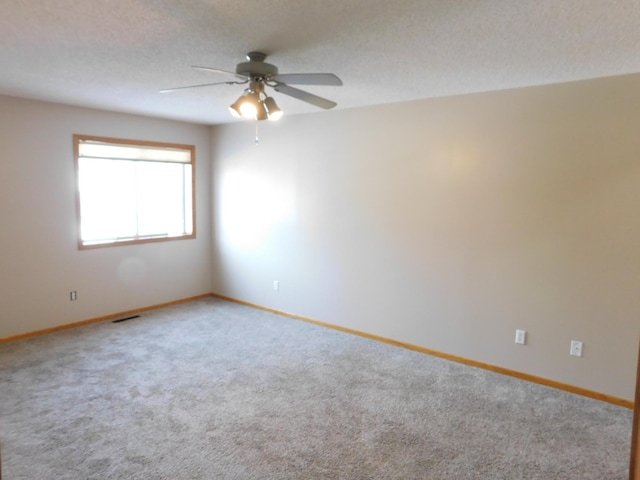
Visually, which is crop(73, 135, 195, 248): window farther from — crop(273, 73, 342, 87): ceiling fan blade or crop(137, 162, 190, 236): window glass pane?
crop(273, 73, 342, 87): ceiling fan blade

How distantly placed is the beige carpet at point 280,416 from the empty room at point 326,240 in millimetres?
21

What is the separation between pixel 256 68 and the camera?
252 cm

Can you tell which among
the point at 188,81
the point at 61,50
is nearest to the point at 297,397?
the point at 188,81

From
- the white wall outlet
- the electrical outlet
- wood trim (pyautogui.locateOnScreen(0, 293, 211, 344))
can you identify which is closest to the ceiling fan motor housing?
the electrical outlet

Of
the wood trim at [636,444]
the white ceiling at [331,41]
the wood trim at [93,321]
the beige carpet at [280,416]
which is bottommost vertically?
the beige carpet at [280,416]

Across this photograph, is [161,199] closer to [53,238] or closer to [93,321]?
[53,238]

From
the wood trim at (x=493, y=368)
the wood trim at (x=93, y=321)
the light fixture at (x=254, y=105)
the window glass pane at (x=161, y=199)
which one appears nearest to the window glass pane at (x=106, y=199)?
the window glass pane at (x=161, y=199)

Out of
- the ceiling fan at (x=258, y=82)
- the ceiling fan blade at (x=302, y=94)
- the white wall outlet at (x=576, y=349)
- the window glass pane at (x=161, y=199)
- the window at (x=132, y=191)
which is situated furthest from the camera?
the window glass pane at (x=161, y=199)

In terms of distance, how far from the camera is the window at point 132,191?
474cm

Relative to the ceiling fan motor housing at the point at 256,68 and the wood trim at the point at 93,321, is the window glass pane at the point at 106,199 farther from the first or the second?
the ceiling fan motor housing at the point at 256,68

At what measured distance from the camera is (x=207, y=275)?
6.04 metres

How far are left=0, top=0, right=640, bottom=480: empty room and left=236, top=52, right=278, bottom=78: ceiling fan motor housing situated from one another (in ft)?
0.09

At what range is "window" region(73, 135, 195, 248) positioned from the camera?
474 cm

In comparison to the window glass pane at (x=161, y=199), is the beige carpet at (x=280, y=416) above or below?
below
